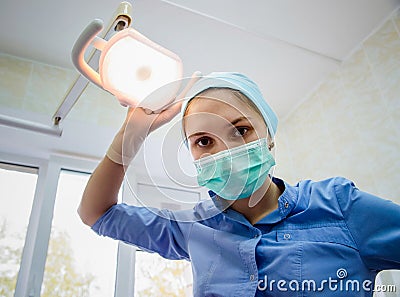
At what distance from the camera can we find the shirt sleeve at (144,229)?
852 mm

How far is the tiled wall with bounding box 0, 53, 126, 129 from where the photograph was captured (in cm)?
156

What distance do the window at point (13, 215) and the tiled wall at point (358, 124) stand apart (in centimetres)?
129

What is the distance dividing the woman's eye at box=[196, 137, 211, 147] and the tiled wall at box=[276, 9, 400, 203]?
1017 mm

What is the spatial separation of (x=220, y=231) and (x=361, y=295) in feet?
1.01

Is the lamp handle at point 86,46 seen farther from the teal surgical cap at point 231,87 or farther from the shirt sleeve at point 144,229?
the shirt sleeve at point 144,229

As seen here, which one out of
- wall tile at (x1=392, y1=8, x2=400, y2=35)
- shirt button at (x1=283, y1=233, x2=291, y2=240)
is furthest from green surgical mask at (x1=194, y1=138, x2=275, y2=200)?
wall tile at (x1=392, y1=8, x2=400, y2=35)

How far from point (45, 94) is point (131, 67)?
3.62ft

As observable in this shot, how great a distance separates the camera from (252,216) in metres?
0.81

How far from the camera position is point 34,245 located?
4.75ft

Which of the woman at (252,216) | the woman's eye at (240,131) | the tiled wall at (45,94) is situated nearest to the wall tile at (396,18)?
the woman at (252,216)

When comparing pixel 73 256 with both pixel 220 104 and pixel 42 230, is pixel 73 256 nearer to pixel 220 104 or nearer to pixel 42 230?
pixel 42 230

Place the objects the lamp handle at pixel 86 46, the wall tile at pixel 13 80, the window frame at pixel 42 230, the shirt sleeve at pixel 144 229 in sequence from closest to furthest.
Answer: the lamp handle at pixel 86 46
the shirt sleeve at pixel 144 229
the window frame at pixel 42 230
the wall tile at pixel 13 80

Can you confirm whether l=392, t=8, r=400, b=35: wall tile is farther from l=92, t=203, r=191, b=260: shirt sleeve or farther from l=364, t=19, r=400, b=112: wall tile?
l=92, t=203, r=191, b=260: shirt sleeve

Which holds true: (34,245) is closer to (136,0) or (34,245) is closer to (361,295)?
(136,0)
